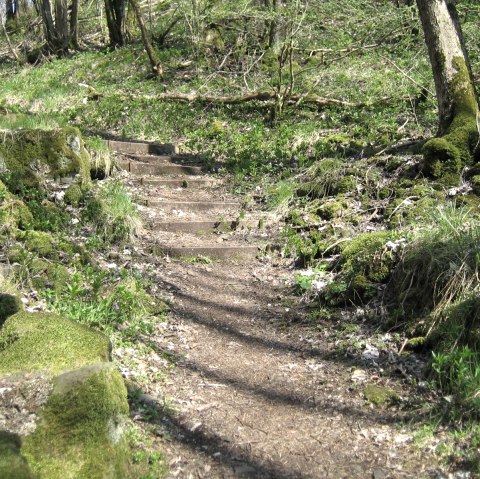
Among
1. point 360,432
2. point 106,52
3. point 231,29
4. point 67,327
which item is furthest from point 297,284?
point 106,52

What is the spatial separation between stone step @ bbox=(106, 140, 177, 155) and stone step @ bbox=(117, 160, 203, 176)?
0.77 m

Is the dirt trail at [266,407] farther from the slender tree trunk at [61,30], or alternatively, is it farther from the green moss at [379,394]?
the slender tree trunk at [61,30]

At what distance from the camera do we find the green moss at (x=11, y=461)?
7.84 feet

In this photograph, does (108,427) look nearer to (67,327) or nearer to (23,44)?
(67,327)

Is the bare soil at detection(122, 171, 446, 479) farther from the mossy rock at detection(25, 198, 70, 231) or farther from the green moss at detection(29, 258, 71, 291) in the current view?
the mossy rock at detection(25, 198, 70, 231)

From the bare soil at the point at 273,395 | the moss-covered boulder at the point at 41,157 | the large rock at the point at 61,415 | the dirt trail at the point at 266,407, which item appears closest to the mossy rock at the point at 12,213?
the moss-covered boulder at the point at 41,157

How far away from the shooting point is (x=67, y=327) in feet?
11.7

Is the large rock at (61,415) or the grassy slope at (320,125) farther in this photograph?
the grassy slope at (320,125)

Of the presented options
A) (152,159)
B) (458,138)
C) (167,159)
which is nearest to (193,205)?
(152,159)

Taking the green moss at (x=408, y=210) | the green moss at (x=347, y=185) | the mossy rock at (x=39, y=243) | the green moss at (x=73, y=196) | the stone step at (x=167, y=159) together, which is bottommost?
the stone step at (x=167, y=159)

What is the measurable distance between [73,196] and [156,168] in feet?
9.29

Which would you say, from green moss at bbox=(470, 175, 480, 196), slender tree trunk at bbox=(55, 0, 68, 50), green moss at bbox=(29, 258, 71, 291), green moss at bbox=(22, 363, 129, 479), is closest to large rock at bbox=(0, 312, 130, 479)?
green moss at bbox=(22, 363, 129, 479)

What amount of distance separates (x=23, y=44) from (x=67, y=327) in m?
23.0

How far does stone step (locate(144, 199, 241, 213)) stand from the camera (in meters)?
8.36
